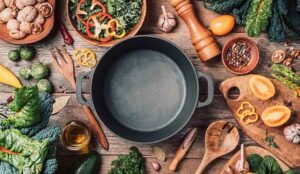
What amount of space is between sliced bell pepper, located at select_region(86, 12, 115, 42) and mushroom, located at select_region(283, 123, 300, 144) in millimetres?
736

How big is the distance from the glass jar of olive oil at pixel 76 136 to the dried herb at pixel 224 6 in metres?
0.65

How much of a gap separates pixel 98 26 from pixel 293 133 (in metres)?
0.81

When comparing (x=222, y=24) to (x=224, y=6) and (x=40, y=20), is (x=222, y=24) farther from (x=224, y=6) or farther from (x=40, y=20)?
(x=40, y=20)

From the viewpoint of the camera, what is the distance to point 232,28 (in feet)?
6.70

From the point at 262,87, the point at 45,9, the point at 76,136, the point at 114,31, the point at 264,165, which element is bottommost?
the point at 264,165

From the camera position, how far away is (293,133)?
199 cm

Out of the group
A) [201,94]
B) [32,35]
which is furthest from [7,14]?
[201,94]

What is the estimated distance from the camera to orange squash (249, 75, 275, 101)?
2.00 metres

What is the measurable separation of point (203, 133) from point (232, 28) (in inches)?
16.1

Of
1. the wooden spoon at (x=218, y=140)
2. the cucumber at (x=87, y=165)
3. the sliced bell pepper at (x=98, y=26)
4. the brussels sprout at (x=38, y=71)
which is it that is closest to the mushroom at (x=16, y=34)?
the brussels sprout at (x=38, y=71)

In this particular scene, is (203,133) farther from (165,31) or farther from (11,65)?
(11,65)

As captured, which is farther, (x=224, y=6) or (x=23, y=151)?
(x=224, y=6)

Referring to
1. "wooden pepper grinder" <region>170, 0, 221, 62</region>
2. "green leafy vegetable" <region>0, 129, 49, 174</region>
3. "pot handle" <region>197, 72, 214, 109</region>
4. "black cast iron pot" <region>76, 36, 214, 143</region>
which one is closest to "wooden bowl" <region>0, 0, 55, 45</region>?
"black cast iron pot" <region>76, 36, 214, 143</region>

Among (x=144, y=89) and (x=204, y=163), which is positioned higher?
(x=144, y=89)
